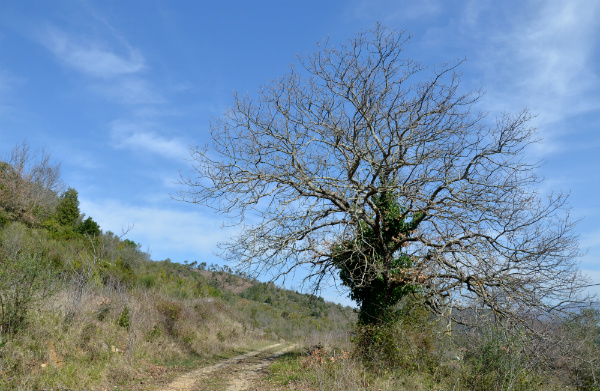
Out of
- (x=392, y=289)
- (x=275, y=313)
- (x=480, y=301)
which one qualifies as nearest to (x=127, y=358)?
(x=392, y=289)

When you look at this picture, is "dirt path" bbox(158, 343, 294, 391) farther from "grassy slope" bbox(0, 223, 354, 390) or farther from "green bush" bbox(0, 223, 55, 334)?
"green bush" bbox(0, 223, 55, 334)

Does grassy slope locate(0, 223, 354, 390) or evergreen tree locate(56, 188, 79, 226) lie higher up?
evergreen tree locate(56, 188, 79, 226)

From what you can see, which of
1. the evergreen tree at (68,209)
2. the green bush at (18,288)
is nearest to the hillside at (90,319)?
the green bush at (18,288)

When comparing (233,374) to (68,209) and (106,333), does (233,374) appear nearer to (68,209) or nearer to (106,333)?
(106,333)

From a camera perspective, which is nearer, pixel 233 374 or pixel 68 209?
pixel 233 374

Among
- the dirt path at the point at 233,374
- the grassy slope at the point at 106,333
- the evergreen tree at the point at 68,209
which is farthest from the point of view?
the evergreen tree at the point at 68,209

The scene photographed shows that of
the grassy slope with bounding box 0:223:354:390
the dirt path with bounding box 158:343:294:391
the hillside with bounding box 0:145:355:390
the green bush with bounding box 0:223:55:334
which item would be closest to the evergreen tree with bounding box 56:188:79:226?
the hillside with bounding box 0:145:355:390

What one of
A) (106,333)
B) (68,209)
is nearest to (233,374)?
(106,333)

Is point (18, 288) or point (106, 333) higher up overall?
point (18, 288)

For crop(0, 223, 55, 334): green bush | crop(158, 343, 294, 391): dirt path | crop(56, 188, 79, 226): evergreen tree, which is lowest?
crop(158, 343, 294, 391): dirt path

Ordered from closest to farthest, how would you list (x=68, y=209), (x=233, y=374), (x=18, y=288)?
1. (x=18, y=288)
2. (x=233, y=374)
3. (x=68, y=209)

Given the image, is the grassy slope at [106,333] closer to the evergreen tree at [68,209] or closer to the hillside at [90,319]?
the hillside at [90,319]

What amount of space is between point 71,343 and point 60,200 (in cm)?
2715

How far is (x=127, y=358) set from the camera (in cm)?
1112
